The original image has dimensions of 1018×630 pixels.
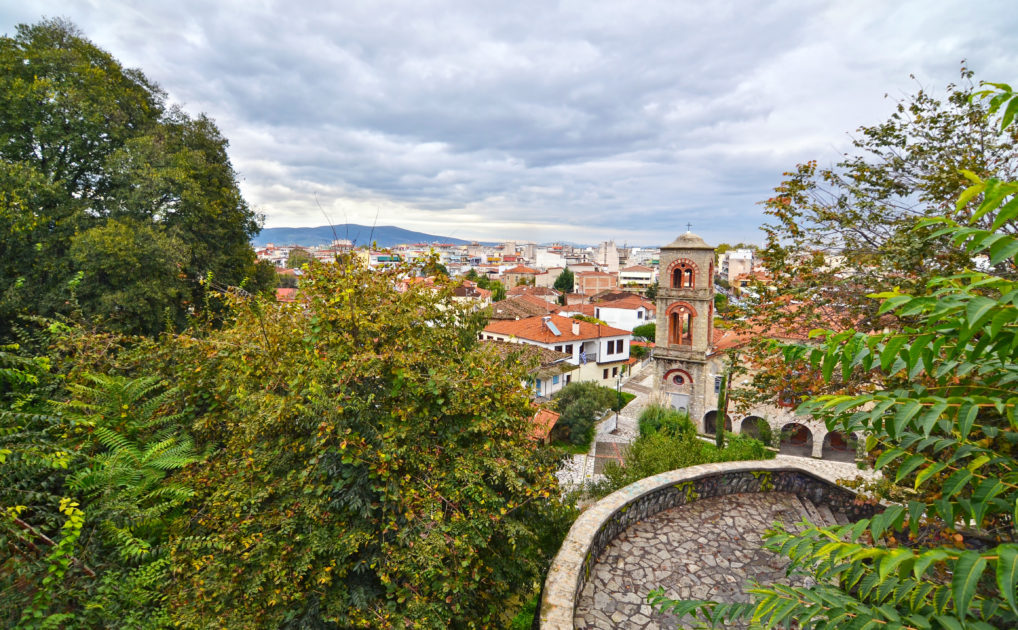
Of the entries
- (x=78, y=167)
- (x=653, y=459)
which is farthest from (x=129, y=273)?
(x=653, y=459)

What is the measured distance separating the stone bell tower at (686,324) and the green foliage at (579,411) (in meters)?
2.94

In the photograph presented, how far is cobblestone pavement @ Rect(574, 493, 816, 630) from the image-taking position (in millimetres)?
4473

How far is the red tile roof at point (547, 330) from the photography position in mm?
26422

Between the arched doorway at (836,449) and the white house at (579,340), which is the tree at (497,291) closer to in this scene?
the white house at (579,340)

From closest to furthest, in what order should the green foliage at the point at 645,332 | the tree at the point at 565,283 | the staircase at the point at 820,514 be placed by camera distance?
the staircase at the point at 820,514 → the green foliage at the point at 645,332 → the tree at the point at 565,283

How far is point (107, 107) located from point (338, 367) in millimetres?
12360

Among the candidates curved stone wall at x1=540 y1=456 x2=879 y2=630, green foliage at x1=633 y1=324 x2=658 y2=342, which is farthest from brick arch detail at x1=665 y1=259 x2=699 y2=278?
green foliage at x1=633 y1=324 x2=658 y2=342

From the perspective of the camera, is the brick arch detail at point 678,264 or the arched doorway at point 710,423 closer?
the brick arch detail at point 678,264

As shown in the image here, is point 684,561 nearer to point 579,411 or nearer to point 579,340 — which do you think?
point 579,411

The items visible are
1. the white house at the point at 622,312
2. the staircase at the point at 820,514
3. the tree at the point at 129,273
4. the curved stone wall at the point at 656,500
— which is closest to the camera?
the curved stone wall at the point at 656,500

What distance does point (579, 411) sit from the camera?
63.5 feet

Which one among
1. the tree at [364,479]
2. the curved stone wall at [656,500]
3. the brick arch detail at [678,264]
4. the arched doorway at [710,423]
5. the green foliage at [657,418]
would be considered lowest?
the arched doorway at [710,423]

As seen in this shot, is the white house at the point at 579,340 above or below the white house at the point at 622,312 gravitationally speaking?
below

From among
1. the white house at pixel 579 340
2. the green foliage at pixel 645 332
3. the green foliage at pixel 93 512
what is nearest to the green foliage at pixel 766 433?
the white house at pixel 579 340
